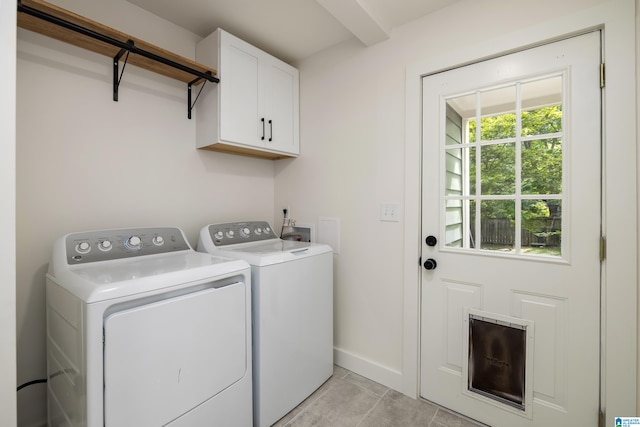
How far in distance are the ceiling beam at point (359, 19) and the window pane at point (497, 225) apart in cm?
124

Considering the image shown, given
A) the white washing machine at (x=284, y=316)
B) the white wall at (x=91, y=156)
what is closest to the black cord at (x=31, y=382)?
the white wall at (x=91, y=156)

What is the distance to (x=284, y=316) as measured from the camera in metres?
1.63

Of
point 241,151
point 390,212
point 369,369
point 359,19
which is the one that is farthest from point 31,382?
point 359,19

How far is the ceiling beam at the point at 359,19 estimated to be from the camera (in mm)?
1584

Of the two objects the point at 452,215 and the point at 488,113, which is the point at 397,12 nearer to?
the point at 488,113

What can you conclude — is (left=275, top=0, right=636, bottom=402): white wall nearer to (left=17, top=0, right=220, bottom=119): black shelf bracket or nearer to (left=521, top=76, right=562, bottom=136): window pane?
(left=521, top=76, right=562, bottom=136): window pane

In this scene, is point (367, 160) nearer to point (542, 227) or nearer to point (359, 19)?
point (359, 19)

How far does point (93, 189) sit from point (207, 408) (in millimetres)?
1301

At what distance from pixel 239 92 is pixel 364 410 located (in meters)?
2.14

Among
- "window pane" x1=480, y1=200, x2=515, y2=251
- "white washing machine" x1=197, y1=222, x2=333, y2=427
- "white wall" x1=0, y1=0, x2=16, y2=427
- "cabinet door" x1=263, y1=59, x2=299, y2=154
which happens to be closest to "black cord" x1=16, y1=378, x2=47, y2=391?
"white wall" x1=0, y1=0, x2=16, y2=427

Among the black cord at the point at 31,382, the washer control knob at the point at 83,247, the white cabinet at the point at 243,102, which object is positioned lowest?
the black cord at the point at 31,382

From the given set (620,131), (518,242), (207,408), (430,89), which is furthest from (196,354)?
(620,131)

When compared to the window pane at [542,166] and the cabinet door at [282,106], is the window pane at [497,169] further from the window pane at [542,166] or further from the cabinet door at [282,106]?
the cabinet door at [282,106]

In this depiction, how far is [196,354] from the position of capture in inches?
48.5
